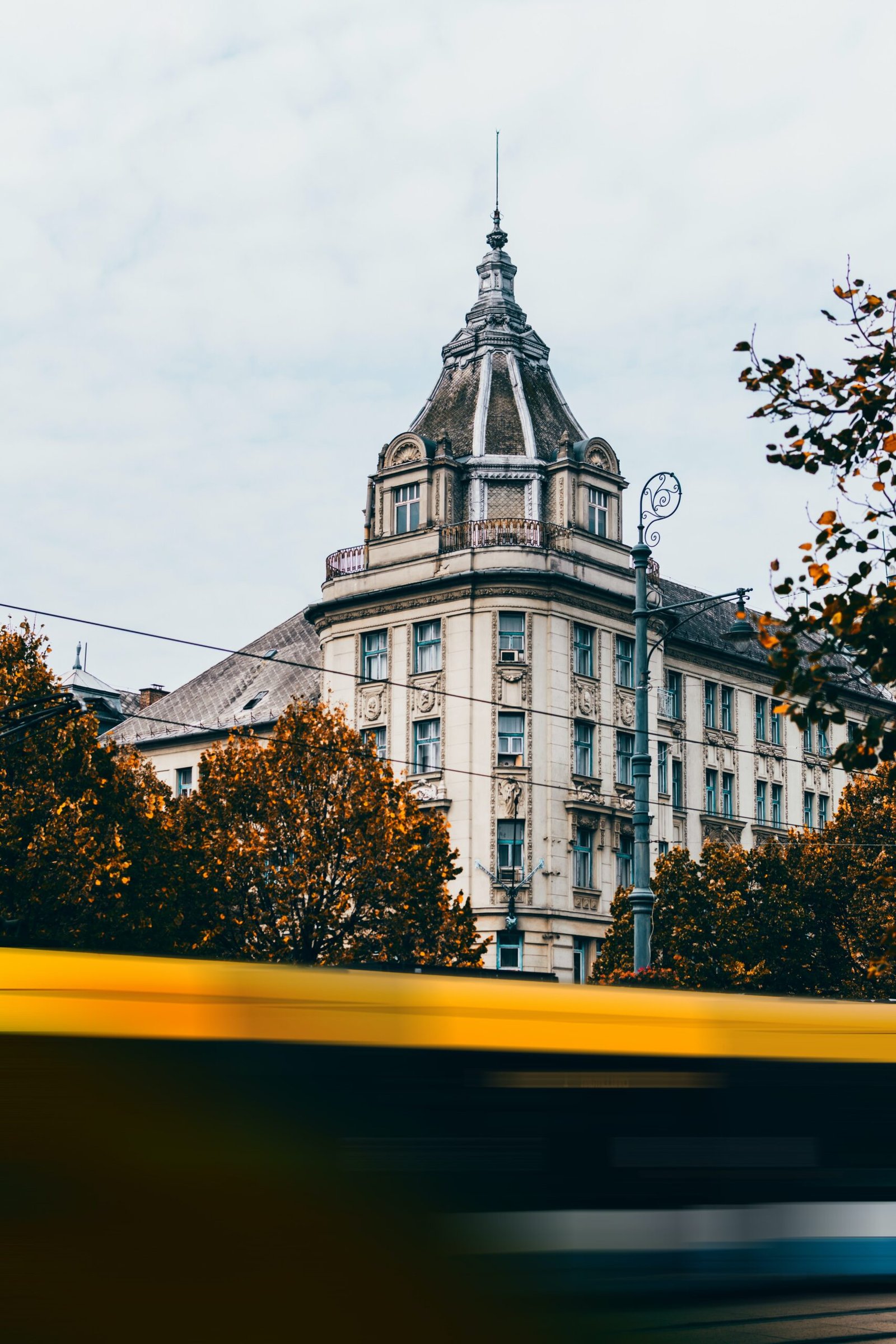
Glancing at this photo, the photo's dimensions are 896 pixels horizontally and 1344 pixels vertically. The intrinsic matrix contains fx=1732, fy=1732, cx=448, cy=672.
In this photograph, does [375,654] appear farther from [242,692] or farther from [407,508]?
[242,692]

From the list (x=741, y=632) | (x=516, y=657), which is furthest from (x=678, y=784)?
(x=741, y=632)

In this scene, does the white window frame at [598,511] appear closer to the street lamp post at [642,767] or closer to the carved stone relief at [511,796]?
the carved stone relief at [511,796]

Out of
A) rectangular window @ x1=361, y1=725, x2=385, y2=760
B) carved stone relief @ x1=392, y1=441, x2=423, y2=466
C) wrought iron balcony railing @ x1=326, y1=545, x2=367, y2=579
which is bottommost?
rectangular window @ x1=361, y1=725, x2=385, y2=760

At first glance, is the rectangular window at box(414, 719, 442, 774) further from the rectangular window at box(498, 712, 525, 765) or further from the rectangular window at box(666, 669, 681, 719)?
the rectangular window at box(666, 669, 681, 719)

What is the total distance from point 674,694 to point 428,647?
10.8 meters

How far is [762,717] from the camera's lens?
64.7 metres

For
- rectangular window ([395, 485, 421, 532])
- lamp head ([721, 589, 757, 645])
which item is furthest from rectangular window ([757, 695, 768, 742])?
lamp head ([721, 589, 757, 645])

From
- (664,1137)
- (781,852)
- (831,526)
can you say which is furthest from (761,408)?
(781,852)

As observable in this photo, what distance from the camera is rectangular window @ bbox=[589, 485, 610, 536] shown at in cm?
5553

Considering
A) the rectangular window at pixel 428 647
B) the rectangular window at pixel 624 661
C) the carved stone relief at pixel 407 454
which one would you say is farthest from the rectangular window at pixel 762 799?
the carved stone relief at pixel 407 454

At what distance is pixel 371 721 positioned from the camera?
54.5 m

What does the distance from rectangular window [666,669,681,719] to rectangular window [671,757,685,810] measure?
1.65 meters

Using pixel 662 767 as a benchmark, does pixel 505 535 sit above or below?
above

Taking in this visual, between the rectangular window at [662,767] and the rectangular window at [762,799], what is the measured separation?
6.14 meters
